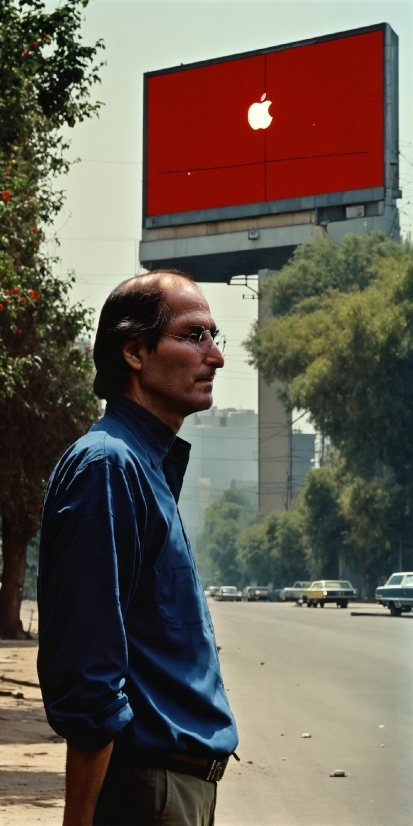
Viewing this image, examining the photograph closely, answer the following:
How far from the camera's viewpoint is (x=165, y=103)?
213 ft

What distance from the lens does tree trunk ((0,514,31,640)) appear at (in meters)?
27.2

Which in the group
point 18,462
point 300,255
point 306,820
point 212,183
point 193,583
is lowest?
point 306,820

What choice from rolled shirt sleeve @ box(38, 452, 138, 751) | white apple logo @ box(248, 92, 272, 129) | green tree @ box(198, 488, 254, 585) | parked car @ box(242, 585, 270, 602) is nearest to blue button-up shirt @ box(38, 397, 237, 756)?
rolled shirt sleeve @ box(38, 452, 138, 751)

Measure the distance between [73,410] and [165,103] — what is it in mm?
46784

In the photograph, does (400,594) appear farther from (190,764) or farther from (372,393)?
(190,764)

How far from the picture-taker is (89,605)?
91.8 inches

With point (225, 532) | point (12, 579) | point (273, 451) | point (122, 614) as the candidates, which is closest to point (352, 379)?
point (12, 579)

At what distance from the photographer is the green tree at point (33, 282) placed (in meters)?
10.9

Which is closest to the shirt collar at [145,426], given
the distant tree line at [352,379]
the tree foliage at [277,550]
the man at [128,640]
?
the man at [128,640]

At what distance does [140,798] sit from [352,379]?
4585 cm

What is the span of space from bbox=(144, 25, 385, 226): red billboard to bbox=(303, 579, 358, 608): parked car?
787 inches

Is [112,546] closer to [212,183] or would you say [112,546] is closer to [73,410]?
[73,410]

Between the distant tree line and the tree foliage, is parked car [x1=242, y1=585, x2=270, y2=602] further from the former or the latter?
the distant tree line

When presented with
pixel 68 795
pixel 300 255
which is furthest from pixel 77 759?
pixel 300 255
